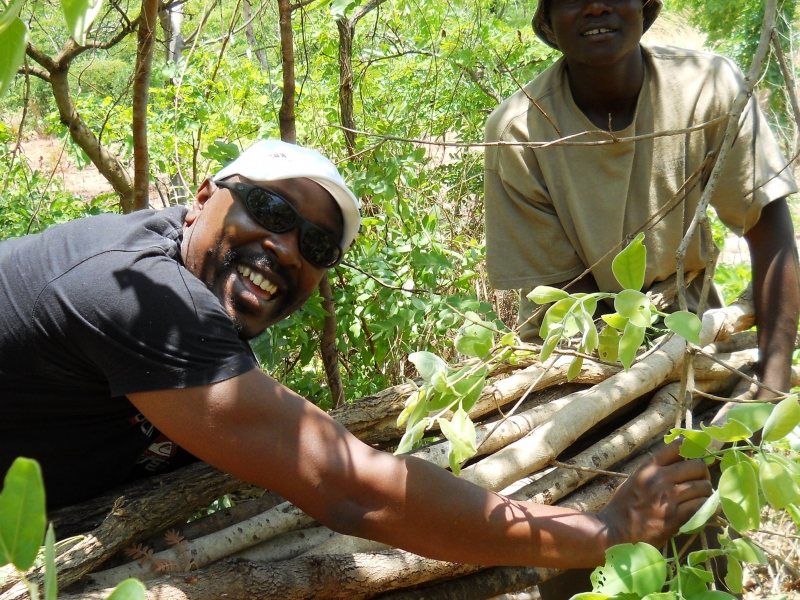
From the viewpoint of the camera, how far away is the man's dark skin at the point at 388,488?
152 cm

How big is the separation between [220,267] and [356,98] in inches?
168

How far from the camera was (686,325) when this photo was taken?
1.23 m

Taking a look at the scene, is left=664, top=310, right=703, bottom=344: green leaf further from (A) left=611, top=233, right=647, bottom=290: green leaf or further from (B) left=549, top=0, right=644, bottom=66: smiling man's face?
(B) left=549, top=0, right=644, bottom=66: smiling man's face

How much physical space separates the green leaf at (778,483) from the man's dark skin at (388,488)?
0.39m

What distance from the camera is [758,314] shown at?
2584mm

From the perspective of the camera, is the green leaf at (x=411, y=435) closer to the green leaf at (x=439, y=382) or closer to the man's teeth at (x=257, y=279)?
the green leaf at (x=439, y=382)

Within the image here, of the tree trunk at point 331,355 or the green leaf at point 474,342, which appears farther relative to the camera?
the tree trunk at point 331,355

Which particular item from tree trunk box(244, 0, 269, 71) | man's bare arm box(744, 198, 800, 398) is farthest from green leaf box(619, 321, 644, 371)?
tree trunk box(244, 0, 269, 71)

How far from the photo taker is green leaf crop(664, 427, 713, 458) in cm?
125

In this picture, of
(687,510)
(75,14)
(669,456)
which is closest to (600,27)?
(669,456)

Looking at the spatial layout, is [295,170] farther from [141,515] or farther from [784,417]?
[784,417]

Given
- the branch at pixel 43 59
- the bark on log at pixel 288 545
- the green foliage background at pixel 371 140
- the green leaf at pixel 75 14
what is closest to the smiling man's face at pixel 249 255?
the green foliage background at pixel 371 140

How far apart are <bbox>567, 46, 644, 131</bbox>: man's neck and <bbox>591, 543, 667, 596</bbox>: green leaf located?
1640mm


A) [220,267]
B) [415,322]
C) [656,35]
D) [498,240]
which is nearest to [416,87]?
[415,322]
